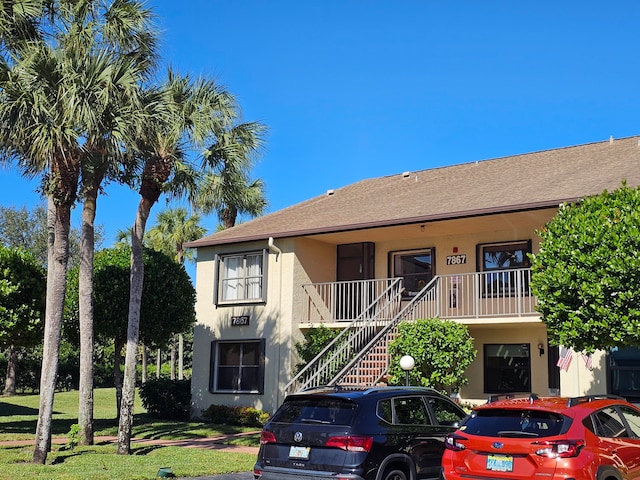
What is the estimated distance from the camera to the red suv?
718 cm

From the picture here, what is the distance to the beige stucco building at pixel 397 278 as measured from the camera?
18094 mm

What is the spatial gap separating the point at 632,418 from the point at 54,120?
34.3 ft

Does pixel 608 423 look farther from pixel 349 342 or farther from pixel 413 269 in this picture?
pixel 413 269

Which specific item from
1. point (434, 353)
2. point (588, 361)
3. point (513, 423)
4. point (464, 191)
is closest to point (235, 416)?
point (434, 353)

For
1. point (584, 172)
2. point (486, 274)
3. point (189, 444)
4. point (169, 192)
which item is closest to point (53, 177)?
point (169, 192)

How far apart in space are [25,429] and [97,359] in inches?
1057

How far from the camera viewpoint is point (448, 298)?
2000 cm

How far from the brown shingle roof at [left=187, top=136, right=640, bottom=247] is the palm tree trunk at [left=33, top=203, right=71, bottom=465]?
850cm

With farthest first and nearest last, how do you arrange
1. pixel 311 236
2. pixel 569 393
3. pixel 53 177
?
pixel 311 236
pixel 569 393
pixel 53 177

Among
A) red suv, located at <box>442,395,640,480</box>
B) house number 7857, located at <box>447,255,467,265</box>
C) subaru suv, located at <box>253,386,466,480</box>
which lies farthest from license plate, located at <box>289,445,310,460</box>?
house number 7857, located at <box>447,255,467,265</box>

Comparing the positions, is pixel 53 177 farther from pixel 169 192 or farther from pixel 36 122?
pixel 169 192

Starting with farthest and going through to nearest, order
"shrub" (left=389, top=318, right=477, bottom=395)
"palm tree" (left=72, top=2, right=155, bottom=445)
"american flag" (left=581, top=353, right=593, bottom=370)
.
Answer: "shrub" (left=389, top=318, right=477, bottom=395) < "american flag" (left=581, top=353, right=593, bottom=370) < "palm tree" (left=72, top=2, right=155, bottom=445)

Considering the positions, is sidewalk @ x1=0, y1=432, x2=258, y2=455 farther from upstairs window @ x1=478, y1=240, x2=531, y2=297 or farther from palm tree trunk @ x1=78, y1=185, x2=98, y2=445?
upstairs window @ x1=478, y1=240, x2=531, y2=297

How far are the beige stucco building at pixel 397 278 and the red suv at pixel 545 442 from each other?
8878 mm
